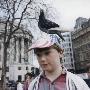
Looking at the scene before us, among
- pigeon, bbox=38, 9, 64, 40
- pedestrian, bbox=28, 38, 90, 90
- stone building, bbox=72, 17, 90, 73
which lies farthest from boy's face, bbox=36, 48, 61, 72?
stone building, bbox=72, 17, 90, 73


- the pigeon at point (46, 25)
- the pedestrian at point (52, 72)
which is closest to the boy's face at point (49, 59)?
the pedestrian at point (52, 72)

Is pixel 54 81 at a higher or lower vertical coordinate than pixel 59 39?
lower

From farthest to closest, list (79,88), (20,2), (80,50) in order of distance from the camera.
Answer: (80,50) → (20,2) → (79,88)

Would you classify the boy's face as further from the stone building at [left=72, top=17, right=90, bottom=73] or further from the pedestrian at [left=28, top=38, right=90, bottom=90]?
the stone building at [left=72, top=17, right=90, bottom=73]

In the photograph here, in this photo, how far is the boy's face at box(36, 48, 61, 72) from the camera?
8.48ft

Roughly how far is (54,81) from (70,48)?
117m

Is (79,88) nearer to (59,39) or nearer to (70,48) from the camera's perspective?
(59,39)

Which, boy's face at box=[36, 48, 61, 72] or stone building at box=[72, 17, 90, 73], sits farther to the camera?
stone building at box=[72, 17, 90, 73]

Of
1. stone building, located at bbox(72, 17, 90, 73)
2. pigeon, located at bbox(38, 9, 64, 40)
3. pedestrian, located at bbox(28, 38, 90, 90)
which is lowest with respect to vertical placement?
pedestrian, located at bbox(28, 38, 90, 90)

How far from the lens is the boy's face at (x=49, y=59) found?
2584 millimetres

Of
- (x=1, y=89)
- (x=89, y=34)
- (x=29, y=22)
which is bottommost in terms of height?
(x=1, y=89)

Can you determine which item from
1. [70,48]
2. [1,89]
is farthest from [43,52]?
[70,48]

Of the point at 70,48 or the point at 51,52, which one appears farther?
the point at 70,48

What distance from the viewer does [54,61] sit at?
8.59 ft
